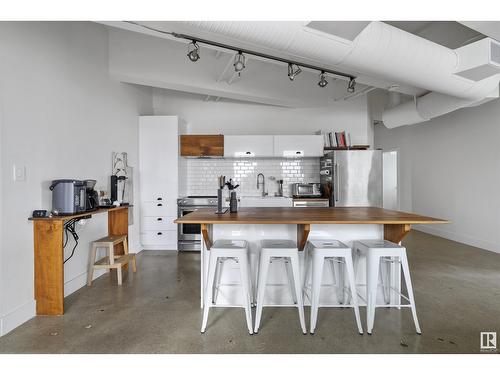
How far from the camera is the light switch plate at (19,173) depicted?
8.51 ft

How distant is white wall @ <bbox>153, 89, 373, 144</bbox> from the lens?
20.0 ft

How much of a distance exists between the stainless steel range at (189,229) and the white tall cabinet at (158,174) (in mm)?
135

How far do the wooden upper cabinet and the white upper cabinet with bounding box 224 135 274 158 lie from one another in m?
0.13

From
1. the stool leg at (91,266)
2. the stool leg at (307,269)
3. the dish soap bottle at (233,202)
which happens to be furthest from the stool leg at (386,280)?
the stool leg at (91,266)

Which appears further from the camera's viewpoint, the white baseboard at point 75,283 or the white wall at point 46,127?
the white baseboard at point 75,283

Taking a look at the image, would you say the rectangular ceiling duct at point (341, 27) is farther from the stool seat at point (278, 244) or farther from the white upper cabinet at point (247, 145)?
the white upper cabinet at point (247, 145)

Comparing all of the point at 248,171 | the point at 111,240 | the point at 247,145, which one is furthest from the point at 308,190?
the point at 111,240

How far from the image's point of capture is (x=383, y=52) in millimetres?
2832

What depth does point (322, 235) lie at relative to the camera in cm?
295

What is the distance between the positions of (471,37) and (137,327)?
19.5 feet

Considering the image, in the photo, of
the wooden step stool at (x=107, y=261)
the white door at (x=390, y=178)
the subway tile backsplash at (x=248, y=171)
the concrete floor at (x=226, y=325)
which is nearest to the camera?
the concrete floor at (x=226, y=325)
